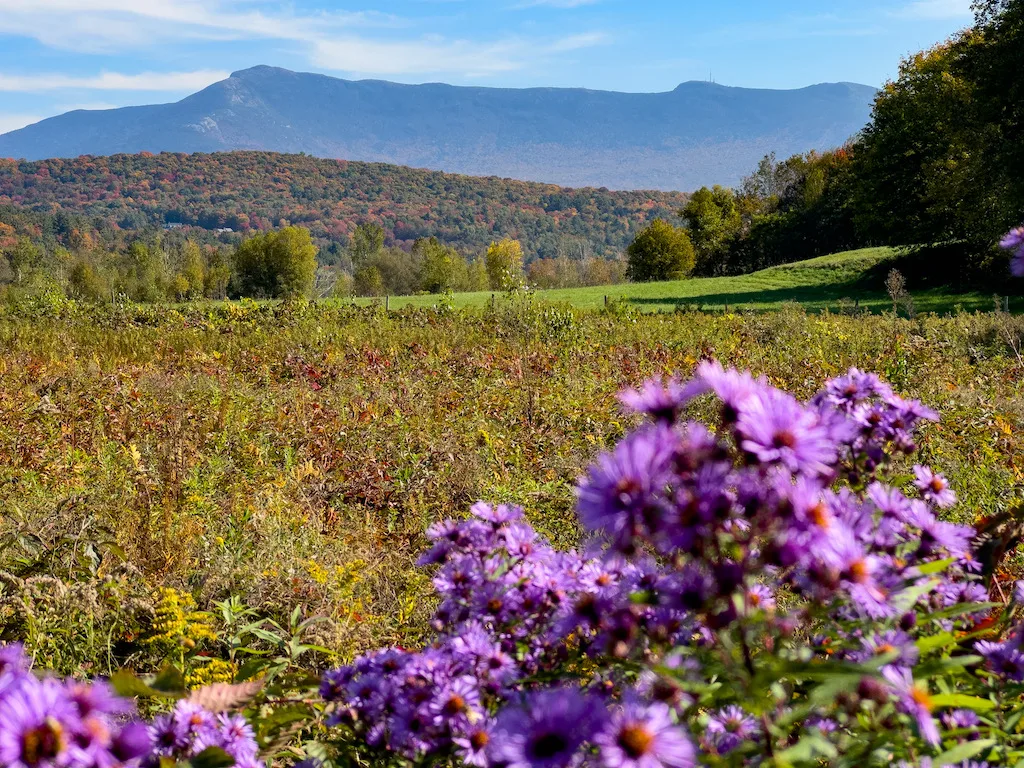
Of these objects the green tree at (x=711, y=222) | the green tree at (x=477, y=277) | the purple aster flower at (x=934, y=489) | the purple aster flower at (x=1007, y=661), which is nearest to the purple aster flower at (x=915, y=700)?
the purple aster flower at (x=1007, y=661)

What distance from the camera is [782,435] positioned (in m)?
0.76

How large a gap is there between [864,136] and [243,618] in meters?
28.3

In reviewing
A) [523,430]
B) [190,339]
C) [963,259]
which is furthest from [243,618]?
[963,259]

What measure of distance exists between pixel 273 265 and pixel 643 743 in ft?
169

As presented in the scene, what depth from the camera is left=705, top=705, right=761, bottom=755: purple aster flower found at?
1.00 meters

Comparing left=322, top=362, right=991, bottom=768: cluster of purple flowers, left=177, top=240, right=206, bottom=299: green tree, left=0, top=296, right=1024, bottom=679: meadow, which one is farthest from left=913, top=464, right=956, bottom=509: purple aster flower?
left=177, top=240, right=206, bottom=299: green tree

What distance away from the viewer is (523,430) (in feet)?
19.4

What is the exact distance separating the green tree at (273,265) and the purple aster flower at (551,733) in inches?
1927

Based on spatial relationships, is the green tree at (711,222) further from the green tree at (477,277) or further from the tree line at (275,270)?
the green tree at (477,277)

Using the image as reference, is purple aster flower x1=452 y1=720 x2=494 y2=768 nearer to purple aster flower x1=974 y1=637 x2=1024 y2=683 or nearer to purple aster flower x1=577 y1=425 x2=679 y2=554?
purple aster flower x1=577 y1=425 x2=679 y2=554

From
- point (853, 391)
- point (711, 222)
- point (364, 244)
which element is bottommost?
point (853, 391)

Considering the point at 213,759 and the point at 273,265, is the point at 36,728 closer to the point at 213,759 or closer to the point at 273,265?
the point at 213,759

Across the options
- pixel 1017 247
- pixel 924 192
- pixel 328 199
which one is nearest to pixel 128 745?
pixel 1017 247

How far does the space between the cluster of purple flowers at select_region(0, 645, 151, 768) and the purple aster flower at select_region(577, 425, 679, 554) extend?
495 mm
